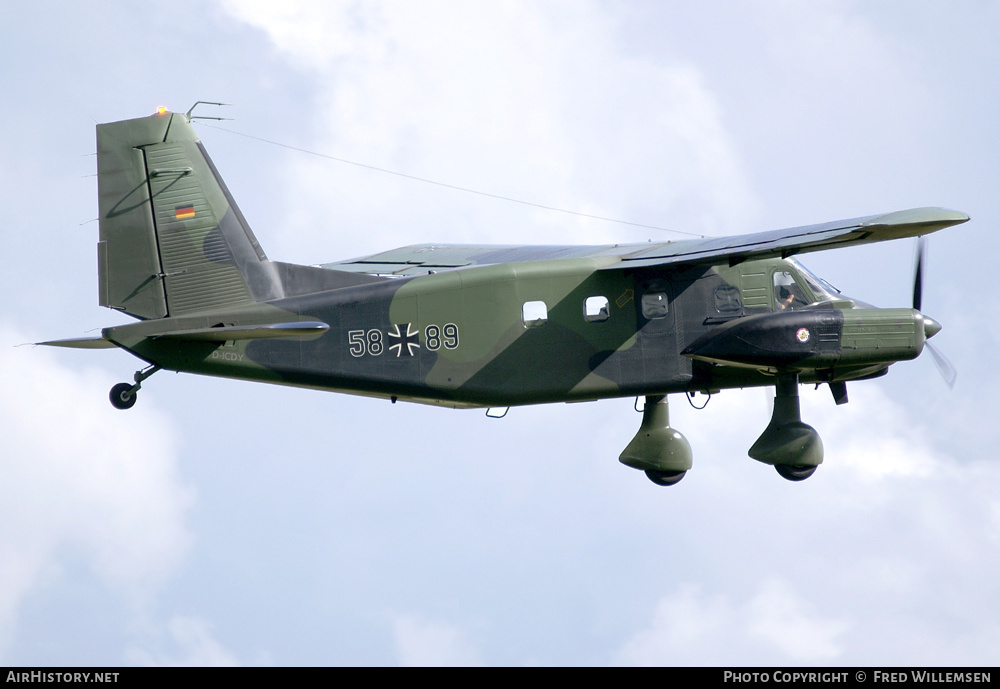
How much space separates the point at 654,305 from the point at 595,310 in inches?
37.0

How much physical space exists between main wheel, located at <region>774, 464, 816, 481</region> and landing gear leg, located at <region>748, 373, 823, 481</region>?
0.03 m

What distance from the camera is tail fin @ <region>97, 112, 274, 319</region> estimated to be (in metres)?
21.8

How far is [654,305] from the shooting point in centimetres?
2281

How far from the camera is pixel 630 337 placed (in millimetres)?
22734

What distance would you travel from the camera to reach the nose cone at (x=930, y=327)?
23141mm

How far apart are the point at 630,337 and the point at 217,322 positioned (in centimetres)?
633

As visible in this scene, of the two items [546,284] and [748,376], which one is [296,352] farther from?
[748,376]

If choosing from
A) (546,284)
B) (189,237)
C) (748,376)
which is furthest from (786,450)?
(189,237)

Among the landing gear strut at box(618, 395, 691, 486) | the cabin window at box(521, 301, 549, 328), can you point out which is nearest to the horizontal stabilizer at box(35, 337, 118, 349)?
the cabin window at box(521, 301, 549, 328)

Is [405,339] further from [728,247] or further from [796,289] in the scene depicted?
[796,289]

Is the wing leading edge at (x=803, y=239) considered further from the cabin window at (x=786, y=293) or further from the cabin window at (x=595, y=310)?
A: the cabin window at (x=786, y=293)

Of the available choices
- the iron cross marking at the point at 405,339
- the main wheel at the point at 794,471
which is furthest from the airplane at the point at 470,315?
the main wheel at the point at 794,471

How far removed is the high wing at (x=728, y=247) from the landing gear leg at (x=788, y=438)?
7.39 ft

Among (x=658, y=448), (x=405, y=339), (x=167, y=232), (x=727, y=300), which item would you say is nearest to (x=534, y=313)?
(x=405, y=339)
